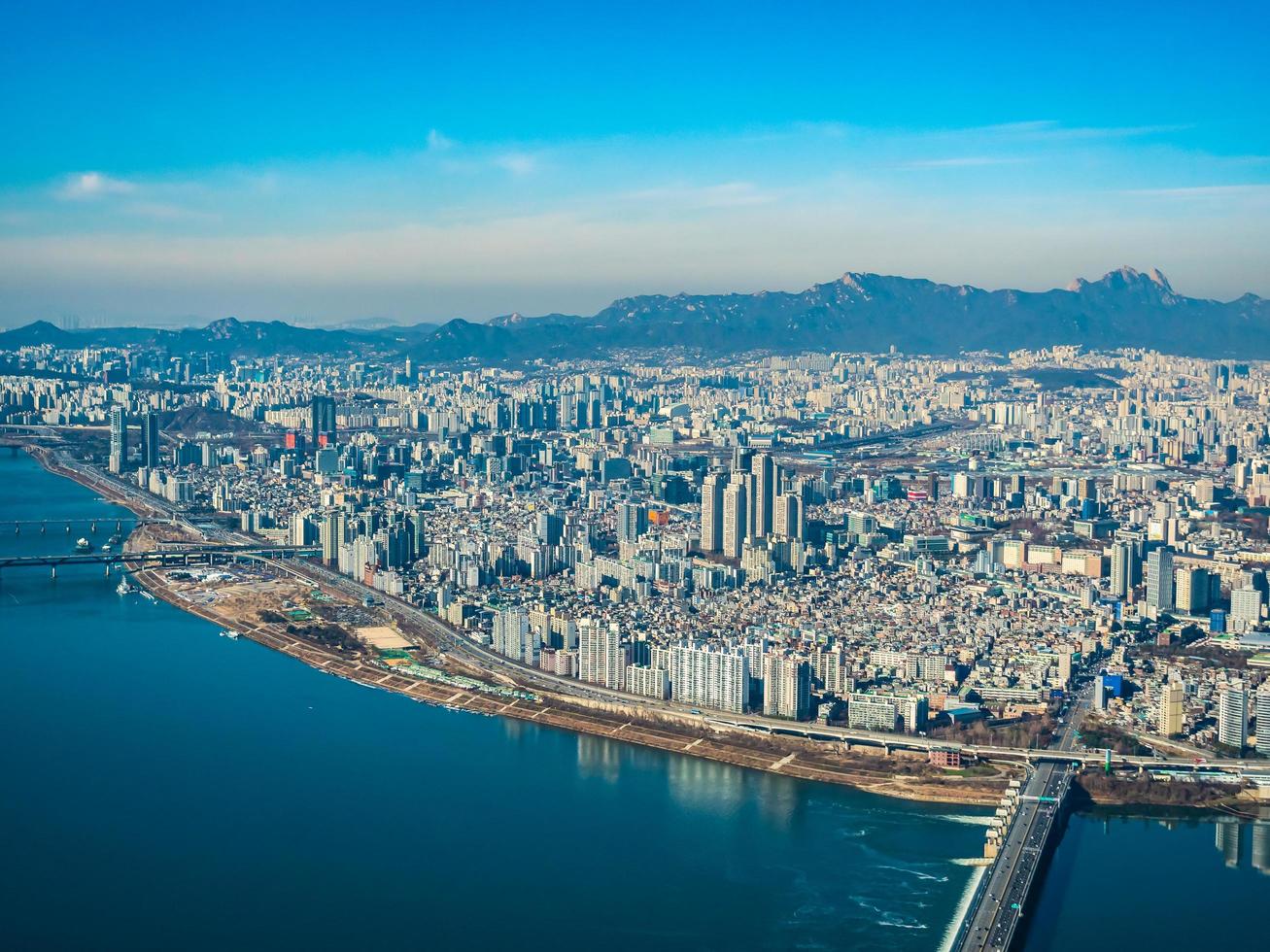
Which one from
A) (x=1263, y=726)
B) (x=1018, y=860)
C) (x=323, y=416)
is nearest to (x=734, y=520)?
(x=1263, y=726)

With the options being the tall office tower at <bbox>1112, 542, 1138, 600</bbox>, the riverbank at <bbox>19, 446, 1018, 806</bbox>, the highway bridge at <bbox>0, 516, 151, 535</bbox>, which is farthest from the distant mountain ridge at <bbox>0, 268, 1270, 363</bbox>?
the riverbank at <bbox>19, 446, 1018, 806</bbox>

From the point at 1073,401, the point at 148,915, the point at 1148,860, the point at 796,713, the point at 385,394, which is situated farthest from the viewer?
the point at 385,394

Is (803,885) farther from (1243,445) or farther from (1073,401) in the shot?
(1073,401)

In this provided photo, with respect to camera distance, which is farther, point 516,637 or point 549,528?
point 549,528

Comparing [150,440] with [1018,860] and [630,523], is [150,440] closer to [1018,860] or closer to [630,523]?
[630,523]

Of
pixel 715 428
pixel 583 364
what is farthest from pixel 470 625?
pixel 583 364

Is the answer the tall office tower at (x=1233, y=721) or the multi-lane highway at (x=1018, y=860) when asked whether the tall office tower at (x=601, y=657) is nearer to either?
the multi-lane highway at (x=1018, y=860)
